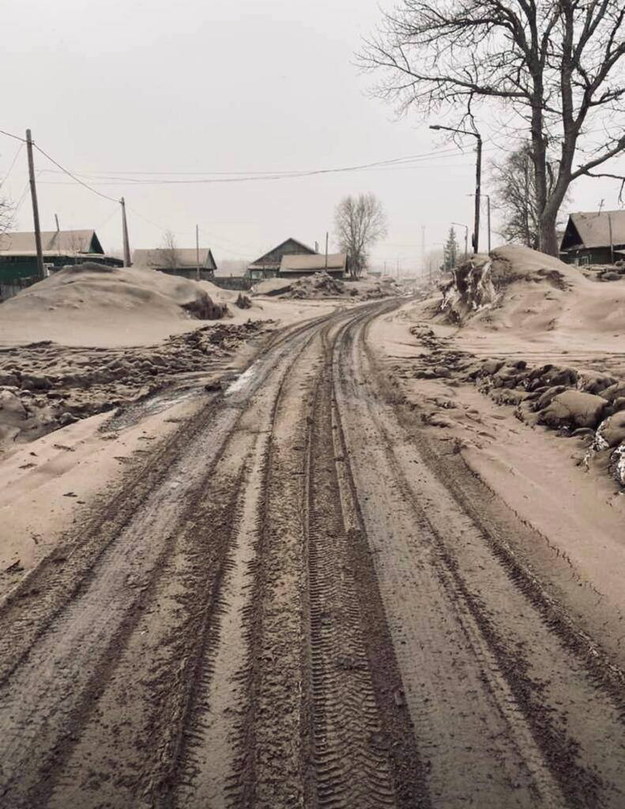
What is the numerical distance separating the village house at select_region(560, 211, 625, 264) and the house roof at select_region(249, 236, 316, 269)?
4437 centimetres

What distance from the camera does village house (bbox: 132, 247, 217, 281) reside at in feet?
228

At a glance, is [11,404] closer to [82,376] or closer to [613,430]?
[82,376]

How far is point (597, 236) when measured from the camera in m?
45.2

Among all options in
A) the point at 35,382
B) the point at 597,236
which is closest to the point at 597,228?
the point at 597,236

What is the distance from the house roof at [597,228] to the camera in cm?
4422

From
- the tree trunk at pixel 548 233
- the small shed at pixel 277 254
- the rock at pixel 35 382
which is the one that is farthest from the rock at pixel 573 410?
the small shed at pixel 277 254

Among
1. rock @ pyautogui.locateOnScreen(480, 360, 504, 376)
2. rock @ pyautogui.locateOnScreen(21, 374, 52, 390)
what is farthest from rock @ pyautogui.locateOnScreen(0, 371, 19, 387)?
rock @ pyautogui.locateOnScreen(480, 360, 504, 376)

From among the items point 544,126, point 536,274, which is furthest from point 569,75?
point 536,274

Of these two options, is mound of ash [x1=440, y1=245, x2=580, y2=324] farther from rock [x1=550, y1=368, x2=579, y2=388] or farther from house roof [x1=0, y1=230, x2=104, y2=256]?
house roof [x1=0, y1=230, x2=104, y2=256]

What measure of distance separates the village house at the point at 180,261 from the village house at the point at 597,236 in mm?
42894

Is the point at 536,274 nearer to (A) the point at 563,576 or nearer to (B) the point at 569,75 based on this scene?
(B) the point at 569,75

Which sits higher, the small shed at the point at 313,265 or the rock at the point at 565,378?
the small shed at the point at 313,265

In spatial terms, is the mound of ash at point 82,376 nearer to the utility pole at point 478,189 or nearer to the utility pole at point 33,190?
the utility pole at point 33,190

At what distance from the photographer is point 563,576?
3.17 metres
